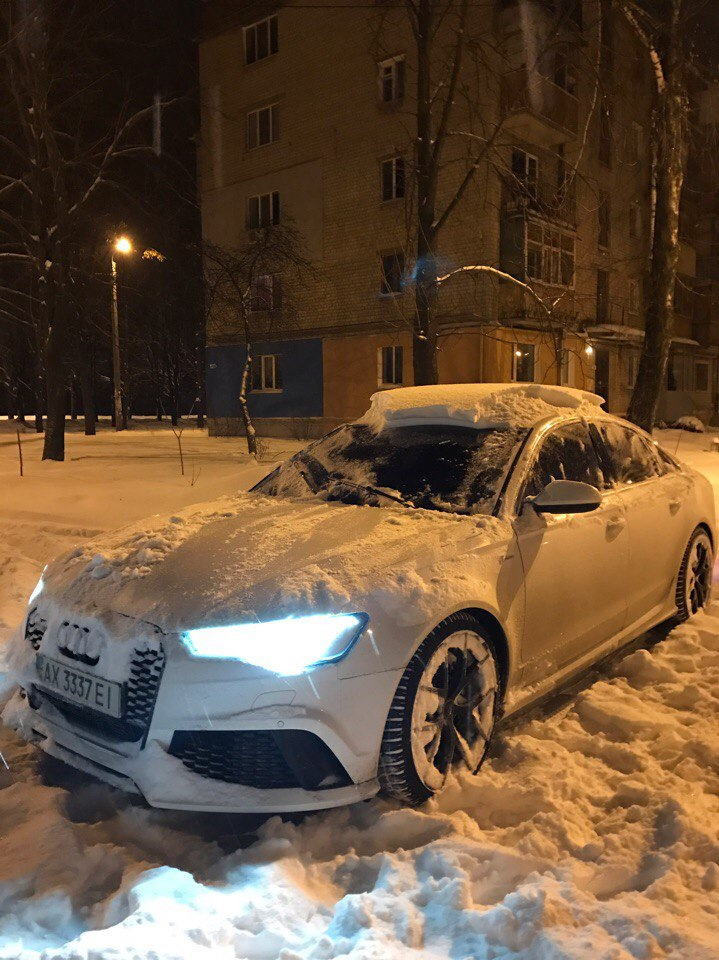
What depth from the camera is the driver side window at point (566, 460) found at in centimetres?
367

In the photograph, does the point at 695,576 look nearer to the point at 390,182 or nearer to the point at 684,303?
the point at 390,182

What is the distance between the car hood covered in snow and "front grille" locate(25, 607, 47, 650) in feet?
0.44

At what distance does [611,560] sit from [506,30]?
19.1 metres

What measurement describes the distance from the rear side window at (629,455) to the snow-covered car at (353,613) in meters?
0.08

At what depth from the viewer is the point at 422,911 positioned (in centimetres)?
221

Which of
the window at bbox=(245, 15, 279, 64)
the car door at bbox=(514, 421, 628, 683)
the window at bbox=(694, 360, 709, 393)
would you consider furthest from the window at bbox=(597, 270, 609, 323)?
the car door at bbox=(514, 421, 628, 683)

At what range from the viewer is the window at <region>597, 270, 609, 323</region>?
25.1 meters

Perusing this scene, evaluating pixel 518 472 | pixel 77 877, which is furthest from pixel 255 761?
pixel 518 472

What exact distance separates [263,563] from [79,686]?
0.82 m

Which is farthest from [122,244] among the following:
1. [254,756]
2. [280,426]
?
[254,756]

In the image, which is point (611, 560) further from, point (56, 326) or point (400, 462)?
point (56, 326)

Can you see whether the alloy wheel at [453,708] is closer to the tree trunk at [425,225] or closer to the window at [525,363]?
the tree trunk at [425,225]

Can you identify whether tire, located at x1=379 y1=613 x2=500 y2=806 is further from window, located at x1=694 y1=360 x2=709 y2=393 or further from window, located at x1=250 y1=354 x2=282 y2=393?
window, located at x1=694 y1=360 x2=709 y2=393

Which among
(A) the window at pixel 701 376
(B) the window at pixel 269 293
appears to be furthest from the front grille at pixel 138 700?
(A) the window at pixel 701 376
